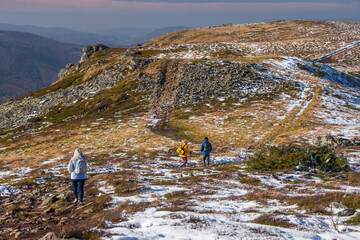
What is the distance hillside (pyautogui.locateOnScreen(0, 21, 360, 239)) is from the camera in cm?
959

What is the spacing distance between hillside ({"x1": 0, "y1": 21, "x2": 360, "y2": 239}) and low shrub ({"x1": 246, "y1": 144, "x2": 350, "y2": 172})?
142 millimetres

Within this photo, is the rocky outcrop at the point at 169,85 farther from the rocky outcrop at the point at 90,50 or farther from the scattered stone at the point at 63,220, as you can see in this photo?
the scattered stone at the point at 63,220

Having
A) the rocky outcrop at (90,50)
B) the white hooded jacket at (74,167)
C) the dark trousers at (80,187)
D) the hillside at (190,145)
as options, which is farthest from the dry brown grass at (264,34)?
the dark trousers at (80,187)

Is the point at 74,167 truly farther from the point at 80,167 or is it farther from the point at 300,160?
the point at 300,160

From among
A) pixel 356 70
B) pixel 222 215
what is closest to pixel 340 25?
pixel 356 70

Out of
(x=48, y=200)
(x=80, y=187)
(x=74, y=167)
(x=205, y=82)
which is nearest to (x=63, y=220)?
(x=80, y=187)

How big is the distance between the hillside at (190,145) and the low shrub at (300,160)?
142mm

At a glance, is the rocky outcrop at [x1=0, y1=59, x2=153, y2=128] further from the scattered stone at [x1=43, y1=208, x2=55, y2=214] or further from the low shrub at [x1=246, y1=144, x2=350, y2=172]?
the scattered stone at [x1=43, y1=208, x2=55, y2=214]

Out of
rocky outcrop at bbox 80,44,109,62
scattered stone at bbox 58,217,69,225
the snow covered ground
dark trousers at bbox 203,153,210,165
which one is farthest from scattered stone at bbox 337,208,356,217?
rocky outcrop at bbox 80,44,109,62

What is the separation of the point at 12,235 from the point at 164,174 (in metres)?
10.5

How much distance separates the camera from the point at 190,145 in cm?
3219

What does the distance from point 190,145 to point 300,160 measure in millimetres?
15214

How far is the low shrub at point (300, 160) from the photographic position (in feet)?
59.7

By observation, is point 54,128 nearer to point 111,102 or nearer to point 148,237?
point 111,102
